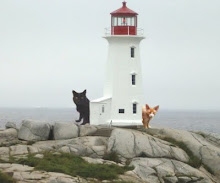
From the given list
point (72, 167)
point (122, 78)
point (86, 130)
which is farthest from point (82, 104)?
point (72, 167)

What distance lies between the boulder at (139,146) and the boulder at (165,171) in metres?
0.61

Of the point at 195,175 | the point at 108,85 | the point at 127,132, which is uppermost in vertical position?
the point at 108,85

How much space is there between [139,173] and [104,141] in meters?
4.57

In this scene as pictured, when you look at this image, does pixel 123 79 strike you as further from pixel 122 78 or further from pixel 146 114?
pixel 146 114

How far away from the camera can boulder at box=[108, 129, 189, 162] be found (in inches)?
1524

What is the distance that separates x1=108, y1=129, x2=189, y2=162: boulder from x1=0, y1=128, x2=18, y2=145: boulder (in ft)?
19.5

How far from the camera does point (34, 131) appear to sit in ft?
133

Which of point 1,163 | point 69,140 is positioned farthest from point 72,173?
point 69,140

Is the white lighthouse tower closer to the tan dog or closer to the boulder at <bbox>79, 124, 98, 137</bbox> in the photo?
the tan dog

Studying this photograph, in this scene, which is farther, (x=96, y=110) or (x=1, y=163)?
(x=96, y=110)

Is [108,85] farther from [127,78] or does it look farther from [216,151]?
[216,151]

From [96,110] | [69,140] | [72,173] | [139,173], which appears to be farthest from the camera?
Answer: [96,110]

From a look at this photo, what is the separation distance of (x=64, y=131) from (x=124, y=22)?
482 inches

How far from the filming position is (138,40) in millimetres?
48969
